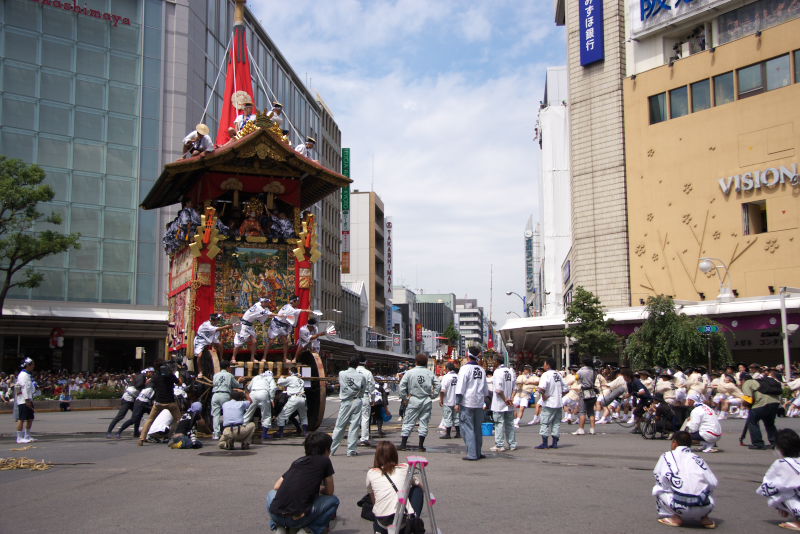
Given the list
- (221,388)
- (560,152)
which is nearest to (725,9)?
(560,152)

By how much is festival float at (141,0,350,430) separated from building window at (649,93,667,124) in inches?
1053

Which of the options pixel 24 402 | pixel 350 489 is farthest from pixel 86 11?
pixel 350 489

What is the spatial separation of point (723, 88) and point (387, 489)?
35625mm

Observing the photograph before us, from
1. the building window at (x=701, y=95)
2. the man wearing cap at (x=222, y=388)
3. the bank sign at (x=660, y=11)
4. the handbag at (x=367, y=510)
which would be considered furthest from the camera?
the bank sign at (x=660, y=11)

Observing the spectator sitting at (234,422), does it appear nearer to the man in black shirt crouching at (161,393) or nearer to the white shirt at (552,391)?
the man in black shirt crouching at (161,393)

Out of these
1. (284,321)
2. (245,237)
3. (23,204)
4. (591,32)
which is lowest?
(284,321)

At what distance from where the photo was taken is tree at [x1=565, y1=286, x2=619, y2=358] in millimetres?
34219

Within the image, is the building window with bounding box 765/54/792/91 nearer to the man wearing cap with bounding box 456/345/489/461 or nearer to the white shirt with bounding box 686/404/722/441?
the white shirt with bounding box 686/404/722/441

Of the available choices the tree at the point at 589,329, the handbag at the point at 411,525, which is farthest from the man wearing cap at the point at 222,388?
the tree at the point at 589,329

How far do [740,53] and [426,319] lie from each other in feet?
485

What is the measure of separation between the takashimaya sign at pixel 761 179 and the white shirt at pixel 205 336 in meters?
28.5

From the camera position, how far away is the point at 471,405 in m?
12.3

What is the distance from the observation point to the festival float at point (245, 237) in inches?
→ 643

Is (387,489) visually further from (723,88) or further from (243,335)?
(723,88)
